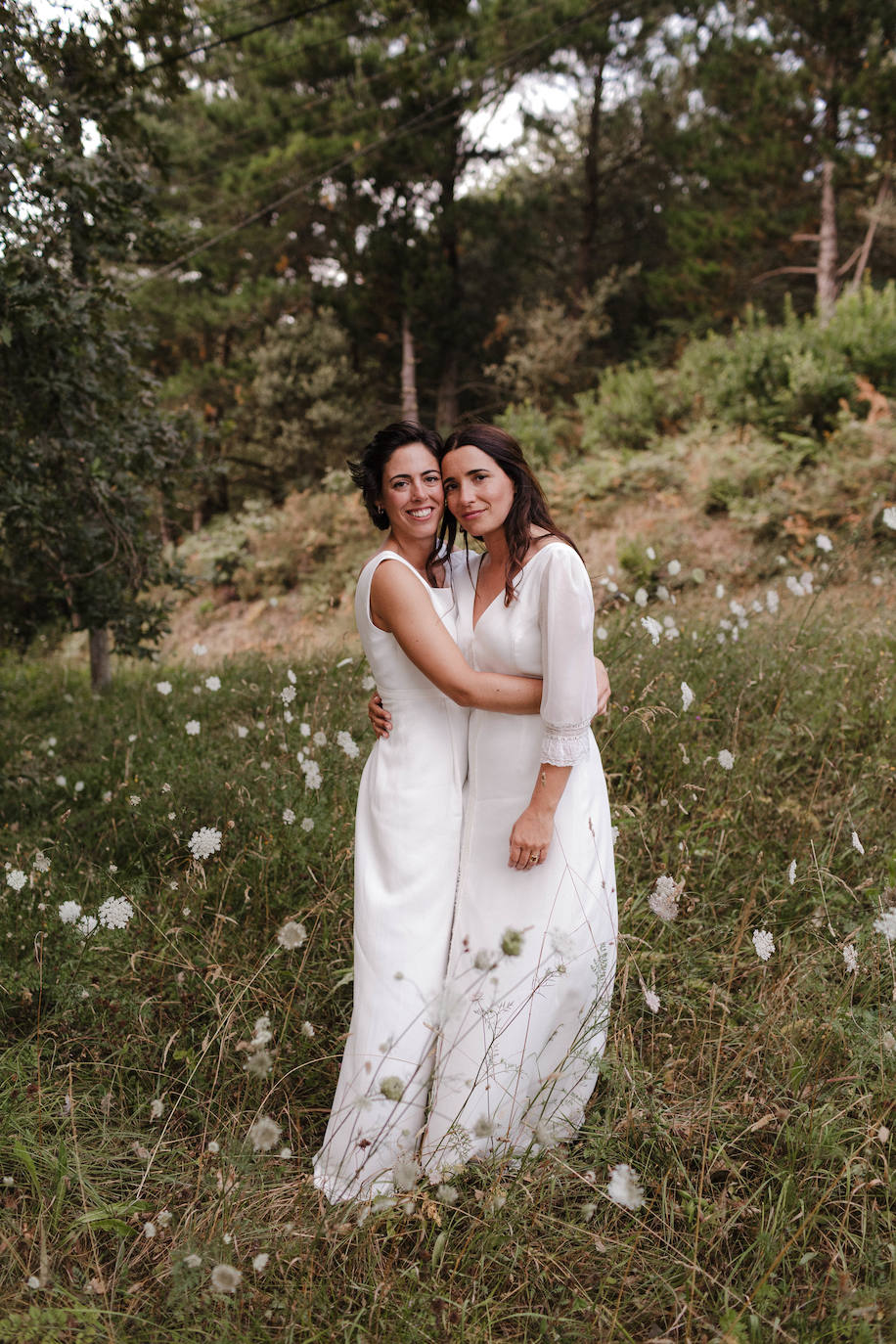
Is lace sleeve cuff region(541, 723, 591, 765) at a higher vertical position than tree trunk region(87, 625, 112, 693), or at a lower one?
higher

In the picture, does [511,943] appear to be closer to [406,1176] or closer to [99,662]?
[406,1176]

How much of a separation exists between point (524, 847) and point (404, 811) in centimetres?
37

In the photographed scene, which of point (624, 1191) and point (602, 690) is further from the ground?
point (602, 690)

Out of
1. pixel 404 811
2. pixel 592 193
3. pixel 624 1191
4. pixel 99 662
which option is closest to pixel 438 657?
pixel 404 811

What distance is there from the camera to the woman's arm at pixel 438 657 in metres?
2.15

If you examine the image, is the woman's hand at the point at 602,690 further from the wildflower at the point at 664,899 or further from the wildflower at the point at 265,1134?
the wildflower at the point at 265,1134

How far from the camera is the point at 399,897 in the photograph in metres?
2.28

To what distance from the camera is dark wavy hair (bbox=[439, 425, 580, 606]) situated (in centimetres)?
223

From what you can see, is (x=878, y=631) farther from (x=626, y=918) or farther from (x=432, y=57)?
(x=432, y=57)

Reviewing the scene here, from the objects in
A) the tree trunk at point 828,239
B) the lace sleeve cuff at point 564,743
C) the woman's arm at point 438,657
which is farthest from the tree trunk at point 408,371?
the lace sleeve cuff at point 564,743

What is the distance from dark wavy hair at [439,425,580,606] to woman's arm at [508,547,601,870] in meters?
0.15

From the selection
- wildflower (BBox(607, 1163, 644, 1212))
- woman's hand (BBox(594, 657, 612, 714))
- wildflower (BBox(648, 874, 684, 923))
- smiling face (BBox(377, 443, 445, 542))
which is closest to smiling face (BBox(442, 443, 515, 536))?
smiling face (BBox(377, 443, 445, 542))

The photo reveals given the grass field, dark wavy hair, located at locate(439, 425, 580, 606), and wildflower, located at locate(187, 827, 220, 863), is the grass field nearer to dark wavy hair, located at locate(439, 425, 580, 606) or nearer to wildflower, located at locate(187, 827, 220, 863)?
wildflower, located at locate(187, 827, 220, 863)

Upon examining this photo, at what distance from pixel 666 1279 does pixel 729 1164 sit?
31 centimetres
